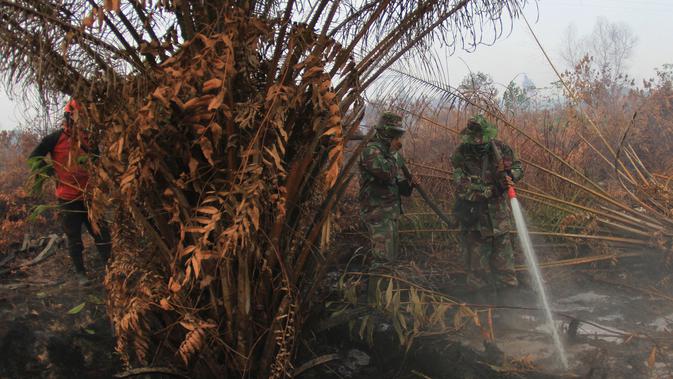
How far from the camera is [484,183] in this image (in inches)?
184

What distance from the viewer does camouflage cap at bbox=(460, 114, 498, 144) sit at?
455cm

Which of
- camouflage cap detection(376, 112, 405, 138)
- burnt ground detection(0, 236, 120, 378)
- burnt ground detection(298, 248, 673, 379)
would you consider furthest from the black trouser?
camouflage cap detection(376, 112, 405, 138)

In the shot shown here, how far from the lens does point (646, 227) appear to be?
16.8ft

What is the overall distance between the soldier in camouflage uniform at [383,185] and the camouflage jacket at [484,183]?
601 millimetres

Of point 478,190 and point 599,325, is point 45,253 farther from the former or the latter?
point 599,325

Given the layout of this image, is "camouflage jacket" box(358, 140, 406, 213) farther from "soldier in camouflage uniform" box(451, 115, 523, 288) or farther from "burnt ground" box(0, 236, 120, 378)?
"burnt ground" box(0, 236, 120, 378)

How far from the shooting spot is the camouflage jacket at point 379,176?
4520mm

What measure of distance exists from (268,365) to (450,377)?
143 centimetres

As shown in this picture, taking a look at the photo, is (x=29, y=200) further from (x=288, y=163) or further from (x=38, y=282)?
(x=288, y=163)

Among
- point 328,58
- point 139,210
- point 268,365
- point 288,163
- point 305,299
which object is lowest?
point 268,365

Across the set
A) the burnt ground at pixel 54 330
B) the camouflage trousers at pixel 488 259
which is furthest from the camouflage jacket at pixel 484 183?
the burnt ground at pixel 54 330

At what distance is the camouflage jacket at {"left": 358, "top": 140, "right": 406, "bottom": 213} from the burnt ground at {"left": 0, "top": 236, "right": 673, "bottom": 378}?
1047 mm

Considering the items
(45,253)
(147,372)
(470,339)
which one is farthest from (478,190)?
(45,253)

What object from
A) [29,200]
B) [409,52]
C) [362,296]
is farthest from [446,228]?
[29,200]
